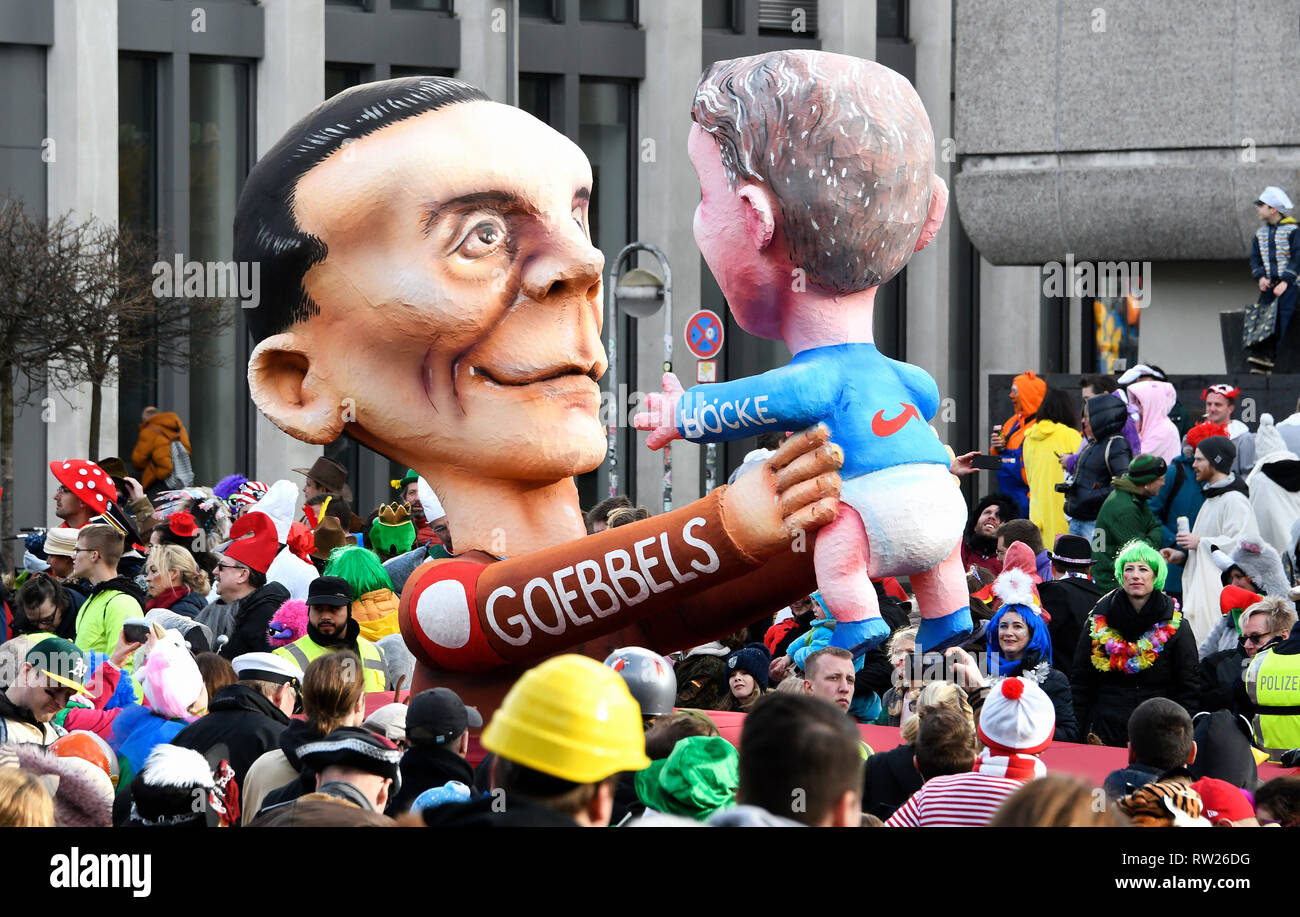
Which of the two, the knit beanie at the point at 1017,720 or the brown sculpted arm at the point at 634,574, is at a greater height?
the brown sculpted arm at the point at 634,574

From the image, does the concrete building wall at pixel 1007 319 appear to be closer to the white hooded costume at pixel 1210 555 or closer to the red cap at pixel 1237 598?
the white hooded costume at pixel 1210 555

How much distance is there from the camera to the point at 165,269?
1953cm

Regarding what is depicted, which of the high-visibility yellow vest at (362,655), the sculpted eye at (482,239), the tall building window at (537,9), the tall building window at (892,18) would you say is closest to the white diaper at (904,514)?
the sculpted eye at (482,239)

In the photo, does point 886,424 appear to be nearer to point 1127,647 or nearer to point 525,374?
point 525,374

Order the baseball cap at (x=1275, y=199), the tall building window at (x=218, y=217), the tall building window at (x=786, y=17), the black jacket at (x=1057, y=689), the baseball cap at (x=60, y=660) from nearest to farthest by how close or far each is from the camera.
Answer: the baseball cap at (x=60, y=660) < the black jacket at (x=1057, y=689) < the baseball cap at (x=1275, y=199) < the tall building window at (x=218, y=217) < the tall building window at (x=786, y=17)

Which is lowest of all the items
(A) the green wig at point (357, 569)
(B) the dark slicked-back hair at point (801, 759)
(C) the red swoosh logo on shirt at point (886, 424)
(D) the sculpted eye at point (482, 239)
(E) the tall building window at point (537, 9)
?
(A) the green wig at point (357, 569)

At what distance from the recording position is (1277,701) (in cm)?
810

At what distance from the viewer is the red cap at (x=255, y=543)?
9.20m

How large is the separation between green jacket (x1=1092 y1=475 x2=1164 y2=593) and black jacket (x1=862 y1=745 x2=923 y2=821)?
554cm

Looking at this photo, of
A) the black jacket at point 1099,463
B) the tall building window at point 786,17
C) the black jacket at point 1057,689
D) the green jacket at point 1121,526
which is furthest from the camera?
the tall building window at point 786,17

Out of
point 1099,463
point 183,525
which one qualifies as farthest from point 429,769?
point 1099,463

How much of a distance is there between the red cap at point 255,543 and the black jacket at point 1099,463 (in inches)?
222
